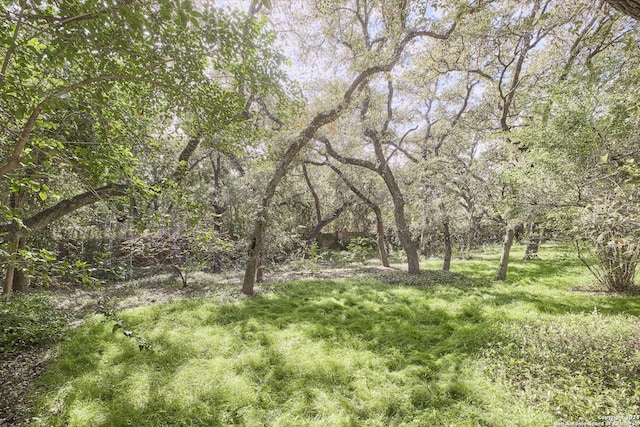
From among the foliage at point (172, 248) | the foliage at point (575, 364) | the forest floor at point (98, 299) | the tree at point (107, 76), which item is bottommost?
the forest floor at point (98, 299)

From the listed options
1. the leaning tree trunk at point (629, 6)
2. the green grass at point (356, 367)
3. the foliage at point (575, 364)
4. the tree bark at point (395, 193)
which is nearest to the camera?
the leaning tree trunk at point (629, 6)

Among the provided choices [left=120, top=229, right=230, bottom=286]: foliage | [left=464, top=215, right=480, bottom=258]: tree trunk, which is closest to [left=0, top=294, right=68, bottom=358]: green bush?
[left=120, top=229, right=230, bottom=286]: foliage

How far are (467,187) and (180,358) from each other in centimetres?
989

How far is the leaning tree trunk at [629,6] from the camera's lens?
7.63 feet

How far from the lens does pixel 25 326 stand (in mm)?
5262

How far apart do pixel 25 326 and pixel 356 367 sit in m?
6.16

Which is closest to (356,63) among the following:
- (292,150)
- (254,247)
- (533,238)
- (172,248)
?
(292,150)

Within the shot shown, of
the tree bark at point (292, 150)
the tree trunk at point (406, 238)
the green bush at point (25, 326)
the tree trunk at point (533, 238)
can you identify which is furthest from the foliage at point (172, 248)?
the tree trunk at point (533, 238)

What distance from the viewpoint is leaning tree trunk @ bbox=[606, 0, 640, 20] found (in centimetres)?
233

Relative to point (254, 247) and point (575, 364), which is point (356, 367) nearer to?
point (575, 364)

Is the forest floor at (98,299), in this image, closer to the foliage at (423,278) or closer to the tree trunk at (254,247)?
the tree trunk at (254,247)

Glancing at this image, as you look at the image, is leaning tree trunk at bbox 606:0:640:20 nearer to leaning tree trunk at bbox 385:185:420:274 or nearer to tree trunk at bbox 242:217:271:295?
tree trunk at bbox 242:217:271:295

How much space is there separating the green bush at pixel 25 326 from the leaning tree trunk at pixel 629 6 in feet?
29.8

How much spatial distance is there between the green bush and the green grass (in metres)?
0.60
